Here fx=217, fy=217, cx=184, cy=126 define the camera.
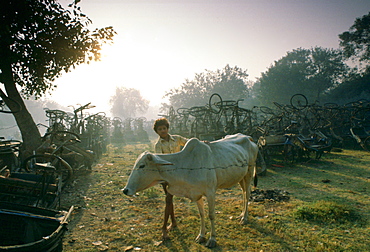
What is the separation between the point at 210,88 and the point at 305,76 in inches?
772

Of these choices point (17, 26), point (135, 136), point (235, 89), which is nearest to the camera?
point (17, 26)

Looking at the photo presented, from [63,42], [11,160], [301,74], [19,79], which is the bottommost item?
[11,160]

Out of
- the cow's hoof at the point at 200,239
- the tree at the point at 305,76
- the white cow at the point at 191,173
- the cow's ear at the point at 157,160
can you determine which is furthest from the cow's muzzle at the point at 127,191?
the tree at the point at 305,76

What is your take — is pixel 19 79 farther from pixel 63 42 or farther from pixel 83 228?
pixel 83 228

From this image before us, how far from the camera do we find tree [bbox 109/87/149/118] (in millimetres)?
76625

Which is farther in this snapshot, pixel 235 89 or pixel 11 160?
pixel 235 89

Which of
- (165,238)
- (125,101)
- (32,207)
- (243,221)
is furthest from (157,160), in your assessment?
(125,101)

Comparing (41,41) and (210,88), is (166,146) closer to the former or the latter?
(41,41)

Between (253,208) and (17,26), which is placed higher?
(17,26)

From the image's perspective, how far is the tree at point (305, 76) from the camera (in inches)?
1328

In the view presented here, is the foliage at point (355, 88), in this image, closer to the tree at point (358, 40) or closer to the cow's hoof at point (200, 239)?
the tree at point (358, 40)

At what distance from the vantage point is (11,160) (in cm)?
638

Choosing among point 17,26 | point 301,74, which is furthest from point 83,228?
point 301,74

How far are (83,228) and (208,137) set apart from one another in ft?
28.2
